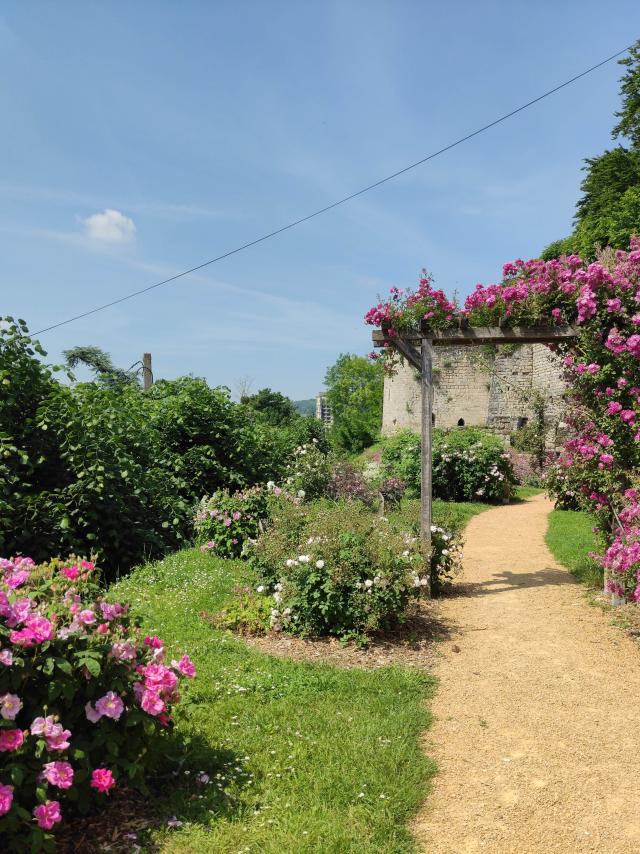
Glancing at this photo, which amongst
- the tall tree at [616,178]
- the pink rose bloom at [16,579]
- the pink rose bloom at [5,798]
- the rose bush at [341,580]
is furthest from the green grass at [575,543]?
the tall tree at [616,178]

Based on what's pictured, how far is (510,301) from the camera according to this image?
6.62 meters

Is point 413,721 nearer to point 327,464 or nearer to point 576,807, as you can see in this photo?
point 576,807

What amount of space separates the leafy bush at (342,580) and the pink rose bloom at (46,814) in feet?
9.65

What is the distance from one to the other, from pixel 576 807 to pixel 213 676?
90.5 inches

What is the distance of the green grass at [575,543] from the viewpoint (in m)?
7.40

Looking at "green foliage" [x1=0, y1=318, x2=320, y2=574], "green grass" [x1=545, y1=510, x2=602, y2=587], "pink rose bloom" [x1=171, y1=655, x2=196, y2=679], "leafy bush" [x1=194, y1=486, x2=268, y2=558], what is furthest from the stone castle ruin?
"pink rose bloom" [x1=171, y1=655, x2=196, y2=679]

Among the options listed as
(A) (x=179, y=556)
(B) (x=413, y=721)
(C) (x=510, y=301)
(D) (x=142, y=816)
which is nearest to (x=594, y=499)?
(C) (x=510, y=301)

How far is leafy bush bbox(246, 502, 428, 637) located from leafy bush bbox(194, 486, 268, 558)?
1981 millimetres

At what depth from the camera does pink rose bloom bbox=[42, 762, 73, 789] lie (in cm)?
228

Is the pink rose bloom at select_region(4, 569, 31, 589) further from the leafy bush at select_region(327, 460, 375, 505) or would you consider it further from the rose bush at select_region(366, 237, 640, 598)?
the leafy bush at select_region(327, 460, 375, 505)

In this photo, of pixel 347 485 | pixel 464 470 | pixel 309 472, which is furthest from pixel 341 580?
pixel 464 470

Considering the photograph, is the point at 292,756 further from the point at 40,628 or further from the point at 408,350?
the point at 408,350

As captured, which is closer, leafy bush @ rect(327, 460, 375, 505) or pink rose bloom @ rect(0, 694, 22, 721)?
pink rose bloom @ rect(0, 694, 22, 721)

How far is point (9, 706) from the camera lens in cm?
227
